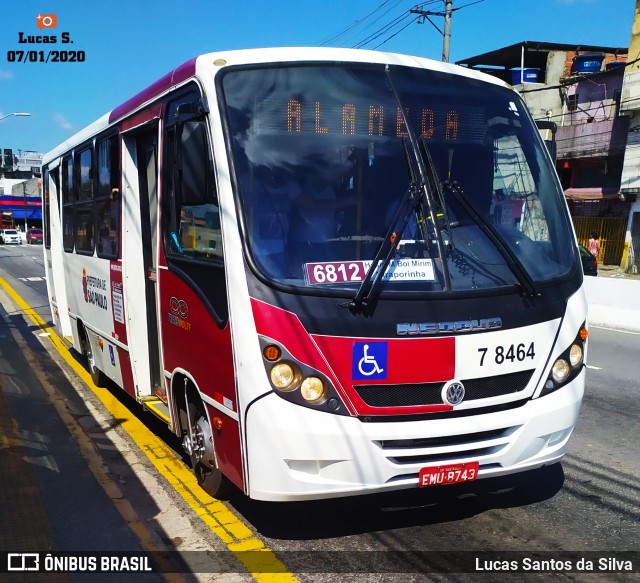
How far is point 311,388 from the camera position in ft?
12.0

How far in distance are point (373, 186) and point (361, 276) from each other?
0.63m

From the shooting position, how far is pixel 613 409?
7.38 m

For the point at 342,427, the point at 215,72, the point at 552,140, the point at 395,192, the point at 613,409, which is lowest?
the point at 613,409

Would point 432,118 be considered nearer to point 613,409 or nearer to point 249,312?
point 249,312

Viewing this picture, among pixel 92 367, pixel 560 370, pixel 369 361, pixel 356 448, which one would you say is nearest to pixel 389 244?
pixel 369 361

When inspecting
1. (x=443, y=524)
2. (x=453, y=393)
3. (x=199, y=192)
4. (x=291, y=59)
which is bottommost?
(x=443, y=524)

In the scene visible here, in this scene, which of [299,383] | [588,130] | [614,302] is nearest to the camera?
[299,383]

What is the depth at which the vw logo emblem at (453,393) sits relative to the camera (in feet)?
12.6

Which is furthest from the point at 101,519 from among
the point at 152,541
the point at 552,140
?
the point at 552,140

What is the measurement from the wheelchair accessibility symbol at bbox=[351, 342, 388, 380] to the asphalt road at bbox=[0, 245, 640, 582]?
3.57 ft

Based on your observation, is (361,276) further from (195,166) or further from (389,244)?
(195,166)

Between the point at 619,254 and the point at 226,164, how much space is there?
99.7 feet

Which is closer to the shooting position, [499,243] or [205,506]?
[499,243]

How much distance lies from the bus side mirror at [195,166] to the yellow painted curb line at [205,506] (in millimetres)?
2069
